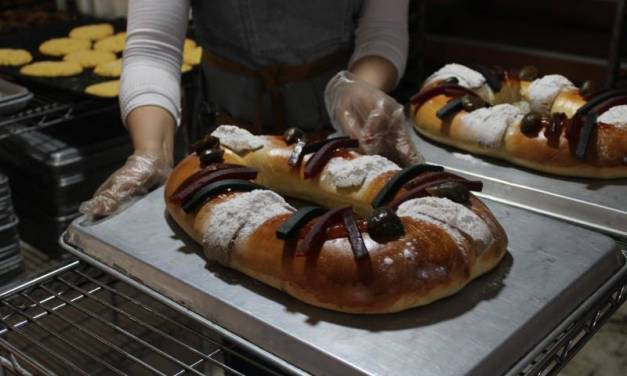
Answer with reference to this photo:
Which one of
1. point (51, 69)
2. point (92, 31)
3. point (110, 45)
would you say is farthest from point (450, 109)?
point (92, 31)

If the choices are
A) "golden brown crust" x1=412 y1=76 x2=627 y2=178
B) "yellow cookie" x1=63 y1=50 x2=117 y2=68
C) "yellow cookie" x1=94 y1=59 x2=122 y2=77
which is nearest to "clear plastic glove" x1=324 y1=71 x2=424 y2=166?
"golden brown crust" x1=412 y1=76 x2=627 y2=178

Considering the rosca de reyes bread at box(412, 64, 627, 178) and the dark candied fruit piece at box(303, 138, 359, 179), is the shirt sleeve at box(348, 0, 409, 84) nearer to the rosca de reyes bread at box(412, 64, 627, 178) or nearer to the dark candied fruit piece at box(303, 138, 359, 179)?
the rosca de reyes bread at box(412, 64, 627, 178)

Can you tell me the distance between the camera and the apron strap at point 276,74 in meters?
1.77

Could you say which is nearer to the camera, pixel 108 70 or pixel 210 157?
pixel 210 157

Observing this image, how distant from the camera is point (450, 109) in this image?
1565 mm

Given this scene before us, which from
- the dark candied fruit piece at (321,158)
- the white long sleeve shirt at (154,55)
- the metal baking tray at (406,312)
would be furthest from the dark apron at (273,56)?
the metal baking tray at (406,312)

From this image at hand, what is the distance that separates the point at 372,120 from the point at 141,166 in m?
0.49

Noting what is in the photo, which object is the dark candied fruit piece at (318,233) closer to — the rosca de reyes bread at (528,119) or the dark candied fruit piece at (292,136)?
the dark candied fruit piece at (292,136)

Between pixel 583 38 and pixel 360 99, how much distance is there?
2591 millimetres

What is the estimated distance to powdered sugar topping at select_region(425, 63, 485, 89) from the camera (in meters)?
1.70

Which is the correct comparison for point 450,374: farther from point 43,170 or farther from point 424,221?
point 43,170

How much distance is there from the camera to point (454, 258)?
1.03 m

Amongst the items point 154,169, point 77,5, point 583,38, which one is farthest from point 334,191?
point 583,38

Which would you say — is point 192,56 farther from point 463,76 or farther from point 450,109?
point 450,109
